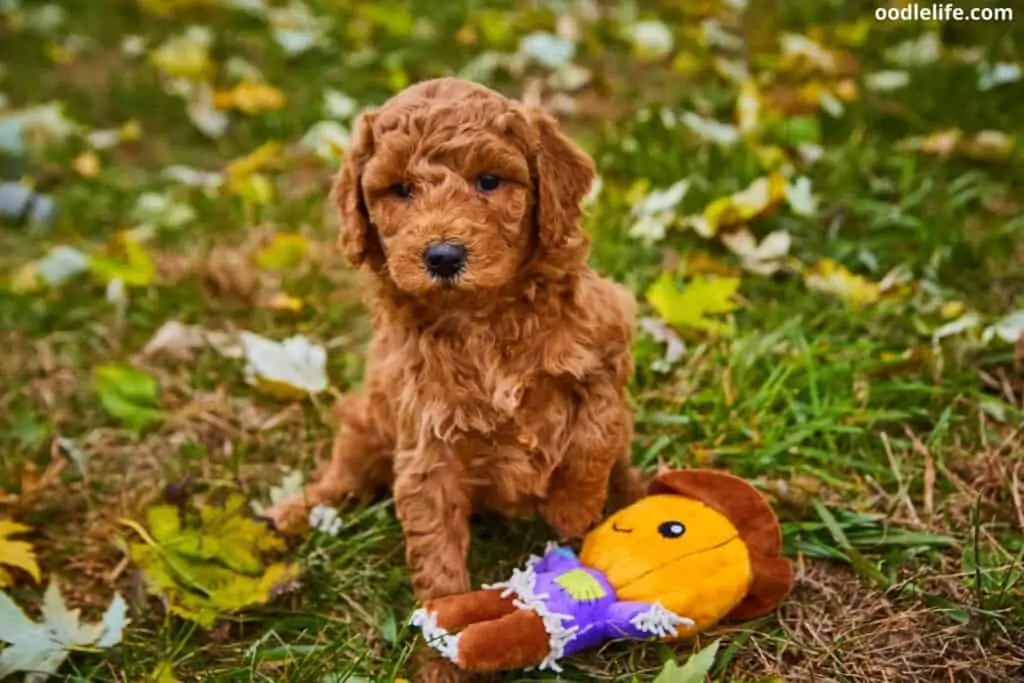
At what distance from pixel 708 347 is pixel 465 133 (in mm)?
1297

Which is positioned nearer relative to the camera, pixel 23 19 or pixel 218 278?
pixel 218 278

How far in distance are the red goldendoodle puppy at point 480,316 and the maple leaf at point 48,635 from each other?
2.22 ft

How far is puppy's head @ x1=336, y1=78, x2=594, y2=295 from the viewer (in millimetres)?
1854

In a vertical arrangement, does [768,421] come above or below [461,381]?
below

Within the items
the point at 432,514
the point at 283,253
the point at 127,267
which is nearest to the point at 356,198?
the point at 432,514

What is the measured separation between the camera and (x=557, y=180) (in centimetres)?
200

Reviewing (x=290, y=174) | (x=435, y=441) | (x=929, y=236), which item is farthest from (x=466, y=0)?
(x=435, y=441)

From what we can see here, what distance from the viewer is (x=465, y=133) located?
1.87 meters

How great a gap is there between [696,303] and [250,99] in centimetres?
268

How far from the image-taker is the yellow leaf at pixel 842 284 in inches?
120

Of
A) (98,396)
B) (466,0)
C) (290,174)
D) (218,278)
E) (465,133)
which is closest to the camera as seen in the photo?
(465,133)

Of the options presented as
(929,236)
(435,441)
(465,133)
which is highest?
(465,133)

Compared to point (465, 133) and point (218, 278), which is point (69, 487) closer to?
point (218, 278)

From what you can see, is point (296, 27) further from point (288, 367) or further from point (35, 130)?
point (288, 367)
